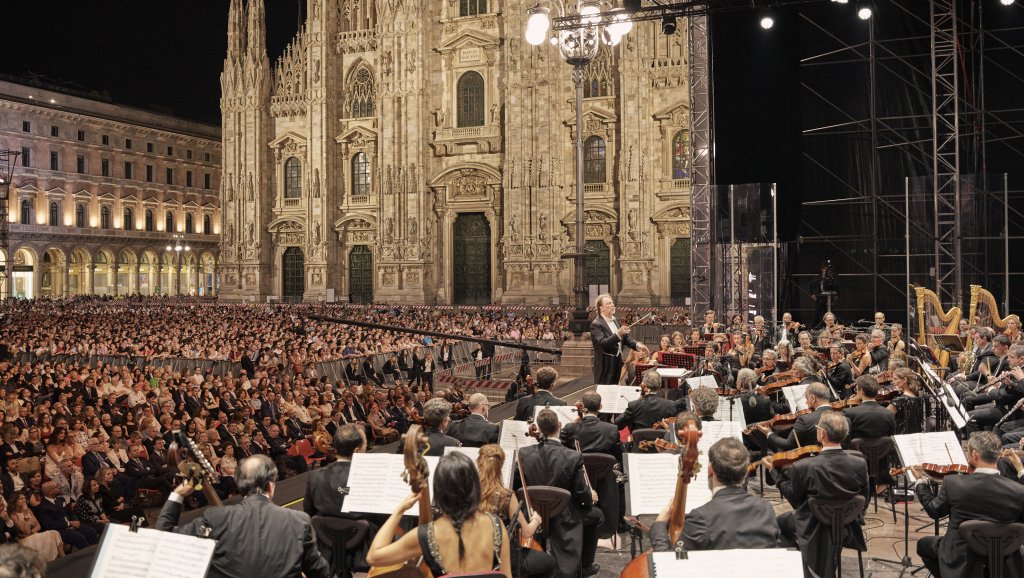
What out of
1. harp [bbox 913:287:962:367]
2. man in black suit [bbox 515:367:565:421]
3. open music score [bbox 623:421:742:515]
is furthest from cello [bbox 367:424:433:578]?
harp [bbox 913:287:962:367]

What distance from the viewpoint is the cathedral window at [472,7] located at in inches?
1726

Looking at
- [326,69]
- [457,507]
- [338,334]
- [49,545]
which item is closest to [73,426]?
[49,545]

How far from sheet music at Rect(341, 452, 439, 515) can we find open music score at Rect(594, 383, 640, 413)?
4.69 m

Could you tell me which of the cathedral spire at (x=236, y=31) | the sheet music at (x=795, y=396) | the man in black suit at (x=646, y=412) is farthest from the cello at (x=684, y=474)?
the cathedral spire at (x=236, y=31)

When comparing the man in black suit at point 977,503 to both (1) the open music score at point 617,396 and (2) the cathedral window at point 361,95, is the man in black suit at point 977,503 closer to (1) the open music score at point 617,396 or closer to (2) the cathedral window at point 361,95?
(1) the open music score at point 617,396

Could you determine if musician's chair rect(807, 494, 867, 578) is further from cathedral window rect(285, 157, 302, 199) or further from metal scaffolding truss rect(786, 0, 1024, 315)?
cathedral window rect(285, 157, 302, 199)

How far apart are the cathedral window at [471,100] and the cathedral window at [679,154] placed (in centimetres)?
1083

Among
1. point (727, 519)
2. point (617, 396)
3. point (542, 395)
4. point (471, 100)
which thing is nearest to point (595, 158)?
point (471, 100)

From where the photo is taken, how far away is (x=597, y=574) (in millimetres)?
7250

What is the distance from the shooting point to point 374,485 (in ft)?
18.7

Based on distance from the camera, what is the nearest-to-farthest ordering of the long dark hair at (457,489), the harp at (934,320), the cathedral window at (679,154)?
the long dark hair at (457,489) < the harp at (934,320) < the cathedral window at (679,154)

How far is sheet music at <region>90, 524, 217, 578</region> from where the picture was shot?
410 cm

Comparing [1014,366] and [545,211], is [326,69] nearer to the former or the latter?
[545,211]

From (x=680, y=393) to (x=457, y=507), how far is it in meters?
8.75
